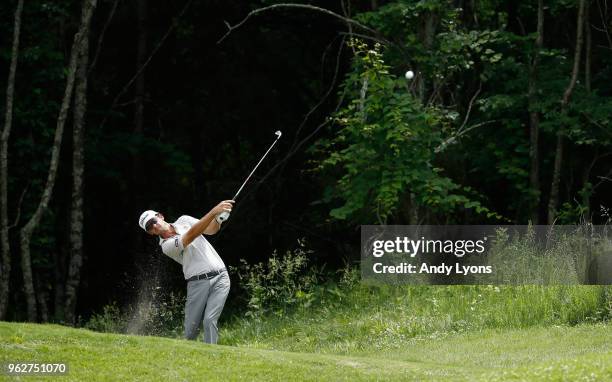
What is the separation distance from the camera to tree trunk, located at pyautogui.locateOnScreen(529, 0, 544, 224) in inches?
711

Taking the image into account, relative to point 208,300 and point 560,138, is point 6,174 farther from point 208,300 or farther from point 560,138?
point 560,138

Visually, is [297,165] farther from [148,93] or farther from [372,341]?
[372,341]

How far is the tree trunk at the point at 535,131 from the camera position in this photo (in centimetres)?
1805

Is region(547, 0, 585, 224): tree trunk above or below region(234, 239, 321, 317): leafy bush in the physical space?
above

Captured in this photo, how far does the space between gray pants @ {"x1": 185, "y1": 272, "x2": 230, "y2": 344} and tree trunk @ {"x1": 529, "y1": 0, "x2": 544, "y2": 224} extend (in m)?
7.16

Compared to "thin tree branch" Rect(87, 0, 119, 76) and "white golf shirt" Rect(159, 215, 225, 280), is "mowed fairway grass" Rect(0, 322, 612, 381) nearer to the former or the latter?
"white golf shirt" Rect(159, 215, 225, 280)

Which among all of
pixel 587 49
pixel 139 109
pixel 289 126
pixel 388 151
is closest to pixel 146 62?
pixel 139 109

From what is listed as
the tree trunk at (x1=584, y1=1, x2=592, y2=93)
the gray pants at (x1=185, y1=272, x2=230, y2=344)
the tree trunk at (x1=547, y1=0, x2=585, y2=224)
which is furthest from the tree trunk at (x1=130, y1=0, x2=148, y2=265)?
the gray pants at (x1=185, y1=272, x2=230, y2=344)

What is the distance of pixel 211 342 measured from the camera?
40.6ft

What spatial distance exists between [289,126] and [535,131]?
20.1 feet

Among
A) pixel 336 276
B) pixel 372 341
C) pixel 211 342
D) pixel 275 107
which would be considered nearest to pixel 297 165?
pixel 275 107

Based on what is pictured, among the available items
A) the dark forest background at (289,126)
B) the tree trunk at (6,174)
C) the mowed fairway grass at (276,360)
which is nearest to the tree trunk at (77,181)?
the dark forest background at (289,126)

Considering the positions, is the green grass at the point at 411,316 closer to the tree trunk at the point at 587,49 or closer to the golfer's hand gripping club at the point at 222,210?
the golfer's hand gripping club at the point at 222,210

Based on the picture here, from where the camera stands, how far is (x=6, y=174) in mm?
18516
